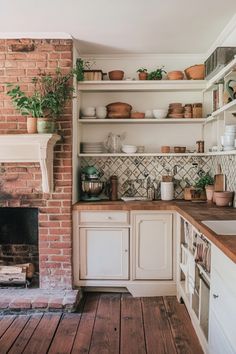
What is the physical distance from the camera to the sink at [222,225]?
2093mm

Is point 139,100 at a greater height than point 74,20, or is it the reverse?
point 74,20

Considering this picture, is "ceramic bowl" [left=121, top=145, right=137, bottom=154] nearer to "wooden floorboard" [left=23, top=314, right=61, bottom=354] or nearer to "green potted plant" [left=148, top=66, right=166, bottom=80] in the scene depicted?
"green potted plant" [left=148, top=66, right=166, bottom=80]

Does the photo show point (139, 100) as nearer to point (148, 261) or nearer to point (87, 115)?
point (87, 115)

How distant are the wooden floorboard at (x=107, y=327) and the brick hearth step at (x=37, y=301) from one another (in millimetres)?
259

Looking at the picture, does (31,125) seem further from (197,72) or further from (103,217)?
(197,72)

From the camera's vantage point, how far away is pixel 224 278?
166 cm

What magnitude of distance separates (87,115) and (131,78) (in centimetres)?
67

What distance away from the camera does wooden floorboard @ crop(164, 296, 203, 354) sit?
2.31 m

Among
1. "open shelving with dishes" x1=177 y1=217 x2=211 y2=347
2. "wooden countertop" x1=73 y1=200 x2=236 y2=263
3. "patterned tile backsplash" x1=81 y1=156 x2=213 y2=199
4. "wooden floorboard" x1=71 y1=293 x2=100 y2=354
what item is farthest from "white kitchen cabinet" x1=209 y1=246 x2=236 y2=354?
"patterned tile backsplash" x1=81 y1=156 x2=213 y2=199

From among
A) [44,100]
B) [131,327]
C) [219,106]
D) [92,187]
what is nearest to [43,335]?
[131,327]

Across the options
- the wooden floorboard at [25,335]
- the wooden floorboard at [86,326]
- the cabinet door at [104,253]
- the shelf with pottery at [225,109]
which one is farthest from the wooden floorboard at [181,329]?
the shelf with pottery at [225,109]

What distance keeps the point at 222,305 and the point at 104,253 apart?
166 centimetres

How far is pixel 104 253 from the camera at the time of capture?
3.21 m

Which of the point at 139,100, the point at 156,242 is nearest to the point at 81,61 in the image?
the point at 139,100
